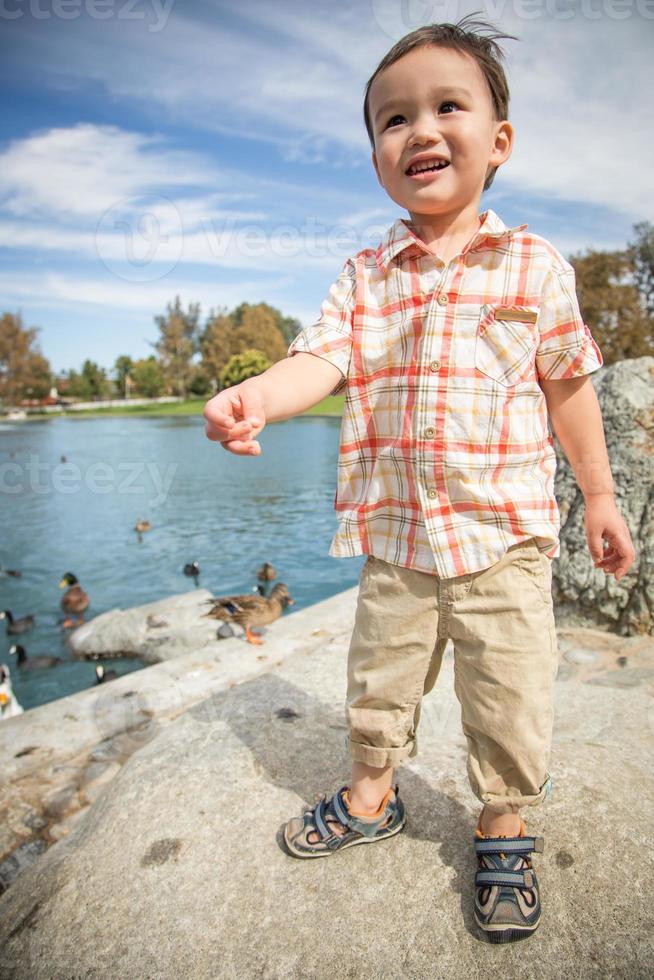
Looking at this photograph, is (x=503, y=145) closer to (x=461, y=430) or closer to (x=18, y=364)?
(x=461, y=430)

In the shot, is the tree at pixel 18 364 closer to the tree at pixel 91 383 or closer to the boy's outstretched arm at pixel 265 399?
the tree at pixel 91 383

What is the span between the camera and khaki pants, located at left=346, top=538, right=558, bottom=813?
A: 1859 millimetres

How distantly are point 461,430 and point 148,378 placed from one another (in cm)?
9285

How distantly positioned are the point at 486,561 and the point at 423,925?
110 cm

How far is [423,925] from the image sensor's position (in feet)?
6.03

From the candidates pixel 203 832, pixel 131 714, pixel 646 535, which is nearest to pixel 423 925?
pixel 203 832

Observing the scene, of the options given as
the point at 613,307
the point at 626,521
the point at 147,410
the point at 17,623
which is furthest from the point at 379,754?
the point at 147,410

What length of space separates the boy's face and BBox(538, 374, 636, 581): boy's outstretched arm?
675mm

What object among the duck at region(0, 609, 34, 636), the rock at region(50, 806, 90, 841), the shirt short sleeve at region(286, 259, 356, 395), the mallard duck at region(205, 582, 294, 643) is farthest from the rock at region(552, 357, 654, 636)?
the duck at region(0, 609, 34, 636)

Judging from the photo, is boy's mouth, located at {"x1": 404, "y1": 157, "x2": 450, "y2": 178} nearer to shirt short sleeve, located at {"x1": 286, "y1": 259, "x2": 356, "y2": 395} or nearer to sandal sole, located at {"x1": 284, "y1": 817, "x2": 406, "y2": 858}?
shirt short sleeve, located at {"x1": 286, "y1": 259, "x2": 356, "y2": 395}

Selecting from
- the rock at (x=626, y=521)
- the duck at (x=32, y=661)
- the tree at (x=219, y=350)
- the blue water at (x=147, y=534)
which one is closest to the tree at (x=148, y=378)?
the tree at (x=219, y=350)

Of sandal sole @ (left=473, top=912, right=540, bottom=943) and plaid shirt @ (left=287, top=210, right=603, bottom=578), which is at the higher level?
plaid shirt @ (left=287, top=210, right=603, bottom=578)

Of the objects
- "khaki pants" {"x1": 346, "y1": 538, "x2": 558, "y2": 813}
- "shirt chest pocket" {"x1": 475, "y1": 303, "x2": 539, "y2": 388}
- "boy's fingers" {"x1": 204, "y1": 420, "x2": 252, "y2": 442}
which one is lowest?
"khaki pants" {"x1": 346, "y1": 538, "x2": 558, "y2": 813}

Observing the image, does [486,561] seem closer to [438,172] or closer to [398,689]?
[398,689]
